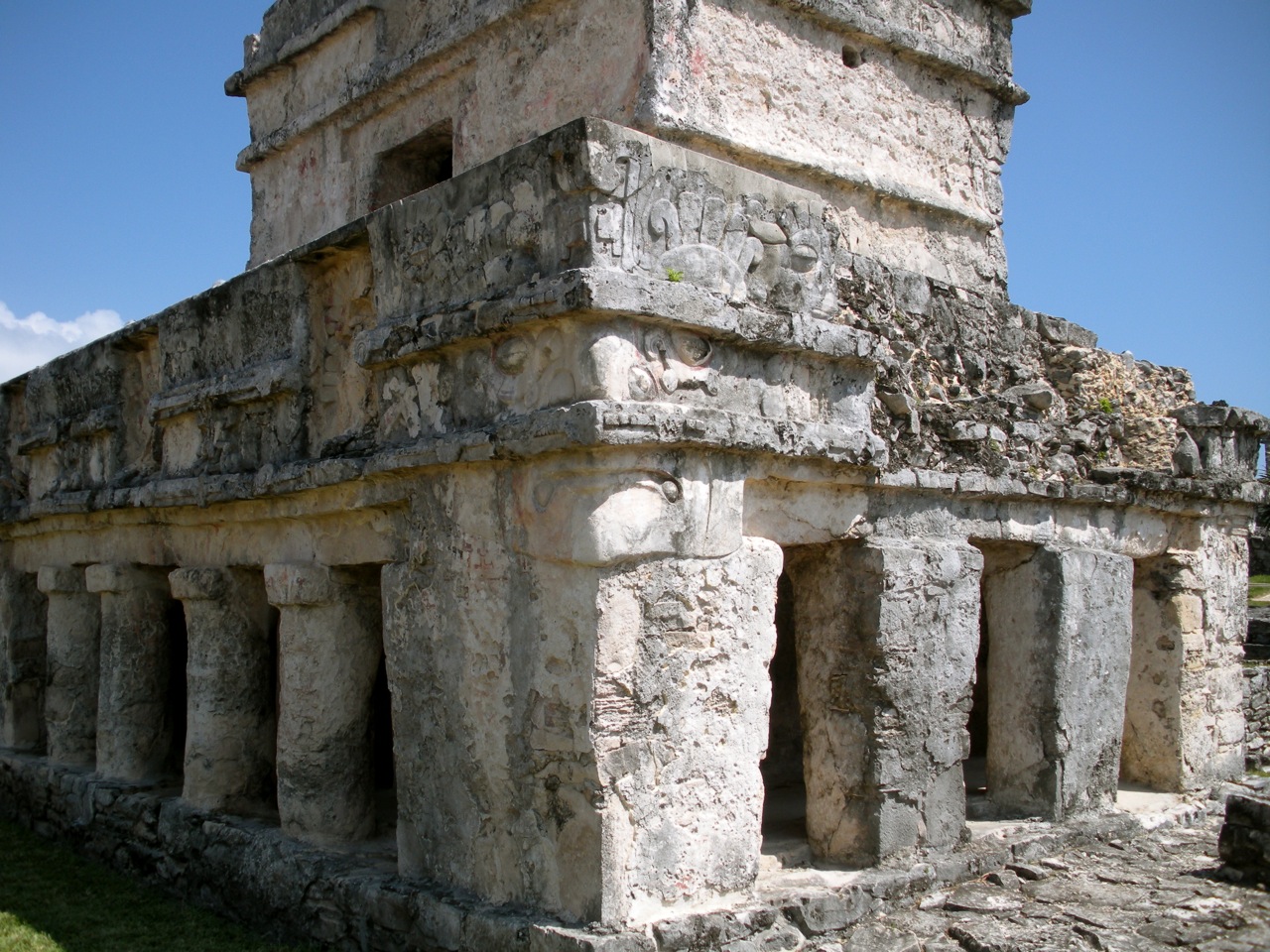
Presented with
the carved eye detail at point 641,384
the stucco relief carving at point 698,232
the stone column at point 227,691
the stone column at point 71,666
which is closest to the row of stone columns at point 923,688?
the stucco relief carving at point 698,232

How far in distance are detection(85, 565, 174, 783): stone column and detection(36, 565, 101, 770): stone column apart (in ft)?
1.66

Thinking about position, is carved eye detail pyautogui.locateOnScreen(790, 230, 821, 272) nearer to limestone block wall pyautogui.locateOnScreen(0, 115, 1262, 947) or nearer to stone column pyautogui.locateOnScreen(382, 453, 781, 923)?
limestone block wall pyautogui.locateOnScreen(0, 115, 1262, 947)

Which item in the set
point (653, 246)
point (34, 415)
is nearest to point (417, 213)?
point (653, 246)

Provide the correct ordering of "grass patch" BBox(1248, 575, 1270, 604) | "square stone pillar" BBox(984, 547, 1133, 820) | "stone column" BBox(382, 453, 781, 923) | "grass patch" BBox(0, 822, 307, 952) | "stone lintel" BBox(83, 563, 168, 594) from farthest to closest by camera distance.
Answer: "grass patch" BBox(1248, 575, 1270, 604) → "stone lintel" BBox(83, 563, 168, 594) → "square stone pillar" BBox(984, 547, 1133, 820) → "grass patch" BBox(0, 822, 307, 952) → "stone column" BBox(382, 453, 781, 923)

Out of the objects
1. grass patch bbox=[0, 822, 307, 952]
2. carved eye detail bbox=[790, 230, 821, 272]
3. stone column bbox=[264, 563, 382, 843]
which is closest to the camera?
carved eye detail bbox=[790, 230, 821, 272]

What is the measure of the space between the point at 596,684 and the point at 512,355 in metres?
1.14

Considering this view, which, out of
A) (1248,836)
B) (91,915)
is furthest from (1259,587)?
(91,915)

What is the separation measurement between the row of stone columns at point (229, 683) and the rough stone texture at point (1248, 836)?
3.64 meters

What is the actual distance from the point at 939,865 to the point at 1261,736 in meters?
3.80

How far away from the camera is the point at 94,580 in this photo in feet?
21.8

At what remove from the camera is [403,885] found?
14.0 feet

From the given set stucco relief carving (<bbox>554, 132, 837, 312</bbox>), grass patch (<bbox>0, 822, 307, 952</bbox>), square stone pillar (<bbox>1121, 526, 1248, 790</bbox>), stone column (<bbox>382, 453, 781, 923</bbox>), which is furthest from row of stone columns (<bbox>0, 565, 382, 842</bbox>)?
square stone pillar (<bbox>1121, 526, 1248, 790</bbox>)

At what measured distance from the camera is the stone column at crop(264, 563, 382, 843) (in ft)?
16.7

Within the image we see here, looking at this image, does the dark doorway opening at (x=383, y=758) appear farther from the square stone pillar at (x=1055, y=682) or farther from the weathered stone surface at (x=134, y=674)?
the square stone pillar at (x=1055, y=682)
